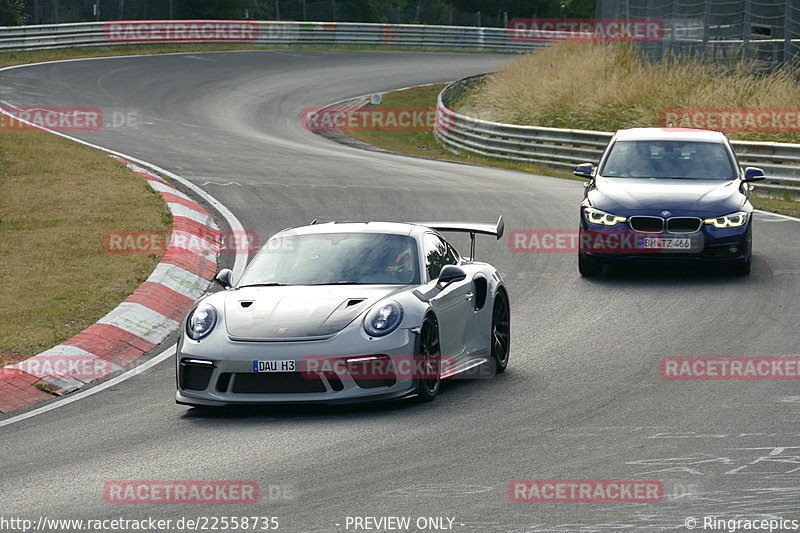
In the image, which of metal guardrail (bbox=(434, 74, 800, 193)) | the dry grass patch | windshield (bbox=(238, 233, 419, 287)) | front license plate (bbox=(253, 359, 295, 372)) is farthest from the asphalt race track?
the dry grass patch

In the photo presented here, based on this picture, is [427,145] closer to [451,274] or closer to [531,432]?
[451,274]

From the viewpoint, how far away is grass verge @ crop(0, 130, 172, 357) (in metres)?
12.2

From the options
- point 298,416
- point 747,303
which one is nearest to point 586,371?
point 298,416

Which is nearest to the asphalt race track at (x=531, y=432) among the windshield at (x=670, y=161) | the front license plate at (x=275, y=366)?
the front license plate at (x=275, y=366)

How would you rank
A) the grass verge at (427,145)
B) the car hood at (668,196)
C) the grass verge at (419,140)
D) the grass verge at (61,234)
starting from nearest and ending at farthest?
the grass verge at (61,234) → the car hood at (668,196) → the grass verge at (427,145) → the grass verge at (419,140)

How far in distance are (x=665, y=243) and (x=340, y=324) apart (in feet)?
21.6

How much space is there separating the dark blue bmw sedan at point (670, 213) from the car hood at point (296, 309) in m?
5.63

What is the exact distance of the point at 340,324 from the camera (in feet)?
28.0

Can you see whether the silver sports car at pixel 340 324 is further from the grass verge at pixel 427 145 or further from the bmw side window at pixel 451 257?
the grass verge at pixel 427 145

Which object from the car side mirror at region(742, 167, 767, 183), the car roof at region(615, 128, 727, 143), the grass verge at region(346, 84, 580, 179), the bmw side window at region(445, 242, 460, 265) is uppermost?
the car roof at region(615, 128, 727, 143)

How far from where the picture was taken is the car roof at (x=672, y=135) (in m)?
15.8

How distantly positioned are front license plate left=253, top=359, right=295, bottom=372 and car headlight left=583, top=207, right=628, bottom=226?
6.91m

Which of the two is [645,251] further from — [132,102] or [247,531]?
[132,102]

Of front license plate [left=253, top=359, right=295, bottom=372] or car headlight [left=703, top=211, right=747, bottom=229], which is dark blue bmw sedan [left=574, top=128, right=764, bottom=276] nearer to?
car headlight [left=703, top=211, right=747, bottom=229]
